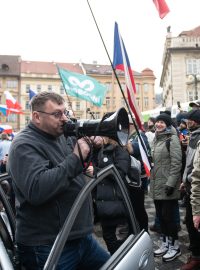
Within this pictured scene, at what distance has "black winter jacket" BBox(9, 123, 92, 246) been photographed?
71.3 inches

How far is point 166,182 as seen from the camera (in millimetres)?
4414

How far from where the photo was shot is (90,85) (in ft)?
29.1

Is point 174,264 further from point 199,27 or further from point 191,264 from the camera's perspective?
point 199,27

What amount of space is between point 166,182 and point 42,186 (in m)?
2.88

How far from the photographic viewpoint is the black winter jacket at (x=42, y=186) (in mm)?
1811

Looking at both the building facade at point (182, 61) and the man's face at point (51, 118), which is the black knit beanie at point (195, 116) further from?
the building facade at point (182, 61)

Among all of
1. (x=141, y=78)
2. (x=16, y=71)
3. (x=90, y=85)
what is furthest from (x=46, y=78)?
(x=90, y=85)

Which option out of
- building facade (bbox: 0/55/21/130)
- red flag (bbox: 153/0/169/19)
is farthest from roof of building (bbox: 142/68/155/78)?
red flag (bbox: 153/0/169/19)

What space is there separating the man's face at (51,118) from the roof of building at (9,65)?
65453 millimetres

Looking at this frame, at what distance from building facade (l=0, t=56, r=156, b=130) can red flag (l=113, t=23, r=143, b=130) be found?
186 ft

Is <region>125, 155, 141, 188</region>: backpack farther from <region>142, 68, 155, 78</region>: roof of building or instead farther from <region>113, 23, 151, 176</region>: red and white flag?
<region>142, 68, 155, 78</region>: roof of building

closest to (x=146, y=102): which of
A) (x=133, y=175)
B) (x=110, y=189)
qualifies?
(x=133, y=175)

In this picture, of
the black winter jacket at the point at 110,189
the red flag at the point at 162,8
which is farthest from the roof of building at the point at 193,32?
the black winter jacket at the point at 110,189

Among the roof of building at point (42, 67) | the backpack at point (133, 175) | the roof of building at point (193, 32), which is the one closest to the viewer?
the backpack at point (133, 175)
